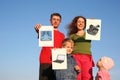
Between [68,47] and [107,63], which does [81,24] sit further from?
[107,63]

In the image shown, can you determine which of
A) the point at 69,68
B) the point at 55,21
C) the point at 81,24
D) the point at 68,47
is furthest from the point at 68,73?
the point at 55,21

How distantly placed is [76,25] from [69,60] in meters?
1.22

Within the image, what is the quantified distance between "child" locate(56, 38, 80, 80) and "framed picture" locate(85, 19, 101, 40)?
22.0 inches

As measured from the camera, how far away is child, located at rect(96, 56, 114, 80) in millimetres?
9445

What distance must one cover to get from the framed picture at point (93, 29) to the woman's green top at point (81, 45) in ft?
0.72

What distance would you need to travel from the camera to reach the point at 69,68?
9.36 metres

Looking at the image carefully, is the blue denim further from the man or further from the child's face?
the man

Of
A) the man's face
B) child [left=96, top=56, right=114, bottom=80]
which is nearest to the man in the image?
the man's face

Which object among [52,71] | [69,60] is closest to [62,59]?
[69,60]

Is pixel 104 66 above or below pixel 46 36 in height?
below

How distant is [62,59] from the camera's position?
9141 millimetres

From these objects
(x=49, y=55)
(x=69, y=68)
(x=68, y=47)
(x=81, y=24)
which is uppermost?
(x=81, y=24)

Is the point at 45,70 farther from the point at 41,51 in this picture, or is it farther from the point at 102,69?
the point at 102,69

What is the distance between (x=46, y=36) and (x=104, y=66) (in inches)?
64.0
